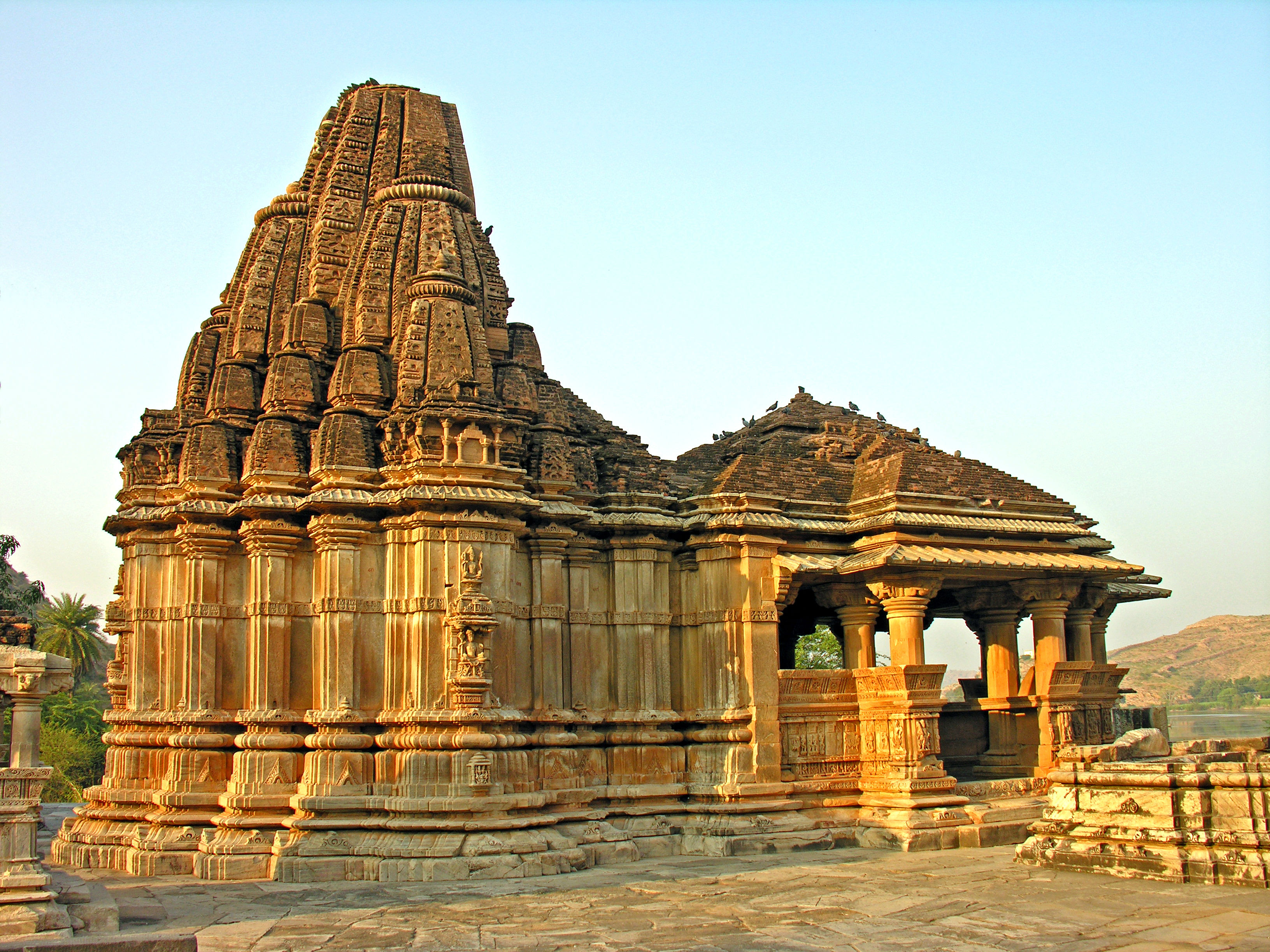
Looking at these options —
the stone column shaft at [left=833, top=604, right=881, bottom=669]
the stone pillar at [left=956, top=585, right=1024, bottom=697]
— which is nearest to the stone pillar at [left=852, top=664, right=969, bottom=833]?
the stone column shaft at [left=833, top=604, right=881, bottom=669]

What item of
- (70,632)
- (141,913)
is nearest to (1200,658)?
(70,632)

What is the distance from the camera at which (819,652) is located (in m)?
53.7

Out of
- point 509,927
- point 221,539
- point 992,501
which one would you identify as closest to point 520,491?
point 221,539

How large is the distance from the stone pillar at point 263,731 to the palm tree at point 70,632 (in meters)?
31.0

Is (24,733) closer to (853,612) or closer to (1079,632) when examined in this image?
(853,612)

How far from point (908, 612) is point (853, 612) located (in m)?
1.31

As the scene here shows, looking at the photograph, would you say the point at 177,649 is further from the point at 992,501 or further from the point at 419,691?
the point at 992,501

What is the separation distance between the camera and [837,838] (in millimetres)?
16328

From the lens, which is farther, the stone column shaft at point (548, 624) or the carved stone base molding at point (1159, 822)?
the stone column shaft at point (548, 624)

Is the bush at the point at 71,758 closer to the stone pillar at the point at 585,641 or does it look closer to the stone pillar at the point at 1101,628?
the stone pillar at the point at 585,641

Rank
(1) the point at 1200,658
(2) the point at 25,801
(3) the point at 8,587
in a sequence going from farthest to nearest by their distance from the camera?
1. (1) the point at 1200,658
2. (3) the point at 8,587
3. (2) the point at 25,801

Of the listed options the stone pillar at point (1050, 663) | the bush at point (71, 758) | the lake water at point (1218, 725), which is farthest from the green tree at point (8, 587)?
the lake water at point (1218, 725)

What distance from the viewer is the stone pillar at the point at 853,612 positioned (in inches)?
703

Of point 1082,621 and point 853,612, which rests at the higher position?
point 853,612
